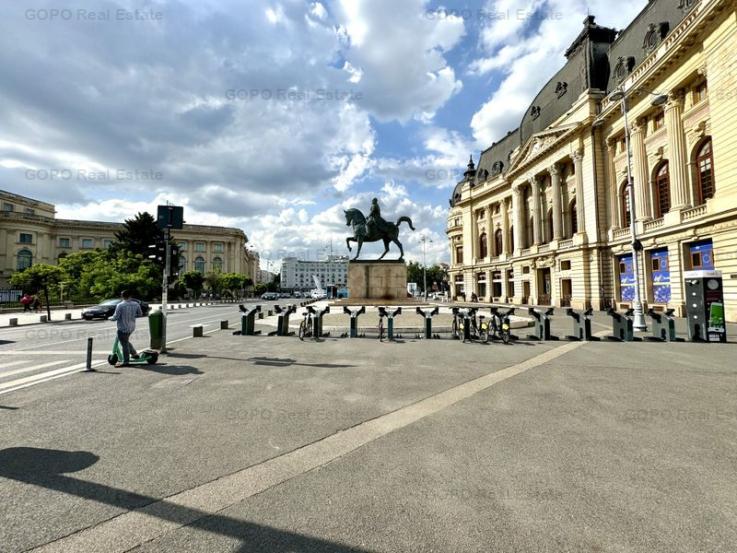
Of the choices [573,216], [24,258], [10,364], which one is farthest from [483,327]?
[24,258]

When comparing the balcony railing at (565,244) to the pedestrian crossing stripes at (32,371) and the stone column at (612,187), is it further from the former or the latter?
the pedestrian crossing stripes at (32,371)

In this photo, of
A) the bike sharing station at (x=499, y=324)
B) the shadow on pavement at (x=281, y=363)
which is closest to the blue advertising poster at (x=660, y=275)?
the bike sharing station at (x=499, y=324)

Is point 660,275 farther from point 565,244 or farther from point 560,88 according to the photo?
point 560,88

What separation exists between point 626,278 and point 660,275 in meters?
4.35

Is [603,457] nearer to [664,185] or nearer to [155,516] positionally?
[155,516]

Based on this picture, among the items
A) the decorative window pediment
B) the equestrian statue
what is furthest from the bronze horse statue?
the decorative window pediment

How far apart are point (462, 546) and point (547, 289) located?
1821 inches

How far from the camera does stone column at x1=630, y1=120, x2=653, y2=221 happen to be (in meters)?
29.7

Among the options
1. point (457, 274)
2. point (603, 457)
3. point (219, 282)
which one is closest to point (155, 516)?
point (603, 457)

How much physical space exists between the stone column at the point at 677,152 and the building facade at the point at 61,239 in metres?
85.9

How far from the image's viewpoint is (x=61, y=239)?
3529 inches

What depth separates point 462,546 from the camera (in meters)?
2.61

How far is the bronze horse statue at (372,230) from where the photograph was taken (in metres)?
27.9

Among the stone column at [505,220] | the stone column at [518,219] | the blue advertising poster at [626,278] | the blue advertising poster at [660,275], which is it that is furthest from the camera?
the stone column at [505,220]
